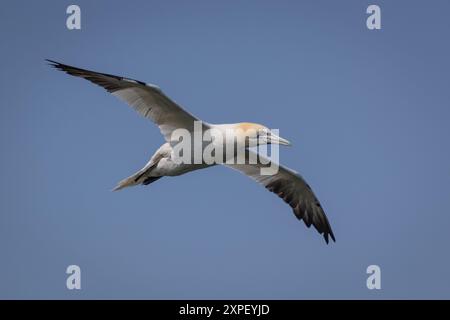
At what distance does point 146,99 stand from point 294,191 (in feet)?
13.2

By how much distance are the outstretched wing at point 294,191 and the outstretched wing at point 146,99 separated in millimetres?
2402

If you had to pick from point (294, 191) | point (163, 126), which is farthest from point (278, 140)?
point (294, 191)

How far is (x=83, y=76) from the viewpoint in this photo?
13164 millimetres

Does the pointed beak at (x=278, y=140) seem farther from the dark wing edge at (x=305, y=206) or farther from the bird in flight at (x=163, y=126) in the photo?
the dark wing edge at (x=305, y=206)

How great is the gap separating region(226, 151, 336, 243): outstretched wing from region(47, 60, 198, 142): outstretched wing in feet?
7.88

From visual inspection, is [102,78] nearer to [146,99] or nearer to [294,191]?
[146,99]

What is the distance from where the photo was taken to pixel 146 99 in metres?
13.4

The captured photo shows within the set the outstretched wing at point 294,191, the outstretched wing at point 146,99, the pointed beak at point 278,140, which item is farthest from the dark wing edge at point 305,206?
the outstretched wing at point 146,99

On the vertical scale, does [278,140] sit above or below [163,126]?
below

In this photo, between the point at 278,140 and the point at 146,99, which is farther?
the point at 278,140

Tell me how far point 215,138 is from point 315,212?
344 cm

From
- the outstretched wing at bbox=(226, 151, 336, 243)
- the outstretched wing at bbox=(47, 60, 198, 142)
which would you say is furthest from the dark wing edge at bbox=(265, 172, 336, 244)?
the outstretched wing at bbox=(47, 60, 198, 142)

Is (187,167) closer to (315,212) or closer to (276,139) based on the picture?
(276,139)
